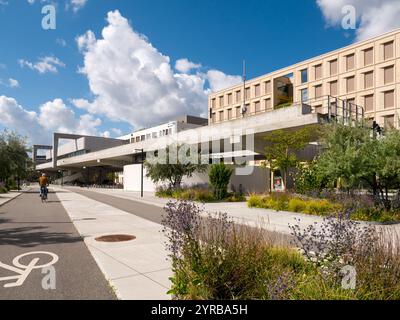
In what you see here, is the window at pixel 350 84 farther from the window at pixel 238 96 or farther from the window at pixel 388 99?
the window at pixel 238 96

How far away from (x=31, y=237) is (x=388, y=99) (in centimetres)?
4742

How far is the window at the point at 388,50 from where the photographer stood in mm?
41969

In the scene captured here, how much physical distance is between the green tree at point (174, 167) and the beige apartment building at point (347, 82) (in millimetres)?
10326

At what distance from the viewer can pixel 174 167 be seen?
28.2 m

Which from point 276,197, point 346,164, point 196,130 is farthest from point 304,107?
point 196,130

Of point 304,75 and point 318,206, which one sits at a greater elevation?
point 304,75

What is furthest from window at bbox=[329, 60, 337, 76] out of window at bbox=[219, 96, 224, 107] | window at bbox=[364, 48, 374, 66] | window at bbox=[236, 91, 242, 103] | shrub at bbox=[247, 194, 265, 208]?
shrub at bbox=[247, 194, 265, 208]

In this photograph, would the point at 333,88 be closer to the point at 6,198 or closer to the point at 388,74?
the point at 388,74

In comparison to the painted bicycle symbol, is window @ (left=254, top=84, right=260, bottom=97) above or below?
above

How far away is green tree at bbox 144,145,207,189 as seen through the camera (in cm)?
2820

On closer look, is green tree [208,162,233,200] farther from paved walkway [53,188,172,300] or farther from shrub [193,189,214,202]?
paved walkway [53,188,172,300]

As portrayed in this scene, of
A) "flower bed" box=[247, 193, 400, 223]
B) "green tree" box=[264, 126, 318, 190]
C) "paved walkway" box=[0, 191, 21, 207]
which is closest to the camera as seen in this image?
"flower bed" box=[247, 193, 400, 223]

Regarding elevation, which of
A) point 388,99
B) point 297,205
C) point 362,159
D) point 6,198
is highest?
point 388,99

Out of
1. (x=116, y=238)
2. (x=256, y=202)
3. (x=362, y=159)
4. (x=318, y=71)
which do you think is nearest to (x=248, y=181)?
(x=256, y=202)
